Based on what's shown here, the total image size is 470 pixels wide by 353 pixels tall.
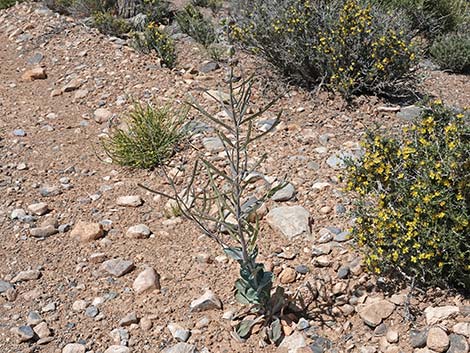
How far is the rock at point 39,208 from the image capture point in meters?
3.97

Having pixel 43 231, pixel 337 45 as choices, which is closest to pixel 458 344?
pixel 43 231

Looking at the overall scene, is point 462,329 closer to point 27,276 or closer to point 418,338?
point 418,338

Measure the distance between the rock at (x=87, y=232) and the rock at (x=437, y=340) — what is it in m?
2.01

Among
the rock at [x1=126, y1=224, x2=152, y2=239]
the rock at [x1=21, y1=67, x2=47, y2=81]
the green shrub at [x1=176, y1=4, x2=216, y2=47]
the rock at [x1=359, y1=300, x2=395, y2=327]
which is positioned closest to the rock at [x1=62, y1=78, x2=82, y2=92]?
the rock at [x1=21, y1=67, x2=47, y2=81]

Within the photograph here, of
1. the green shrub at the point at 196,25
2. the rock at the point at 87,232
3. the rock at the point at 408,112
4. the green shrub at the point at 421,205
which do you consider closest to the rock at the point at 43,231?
the rock at the point at 87,232

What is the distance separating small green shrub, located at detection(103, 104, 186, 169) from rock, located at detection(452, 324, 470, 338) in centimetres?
236

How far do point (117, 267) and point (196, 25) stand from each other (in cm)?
407

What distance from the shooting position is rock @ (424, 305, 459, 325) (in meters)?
2.77

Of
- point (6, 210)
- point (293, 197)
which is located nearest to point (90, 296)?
point (6, 210)

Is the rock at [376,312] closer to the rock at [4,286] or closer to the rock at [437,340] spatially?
the rock at [437,340]

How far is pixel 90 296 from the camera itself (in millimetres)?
3262

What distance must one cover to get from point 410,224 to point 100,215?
204 centimetres

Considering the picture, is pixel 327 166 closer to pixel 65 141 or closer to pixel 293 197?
pixel 293 197

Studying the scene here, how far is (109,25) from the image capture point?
22.5ft
